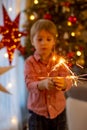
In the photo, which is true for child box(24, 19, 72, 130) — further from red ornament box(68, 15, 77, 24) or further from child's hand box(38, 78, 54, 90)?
red ornament box(68, 15, 77, 24)

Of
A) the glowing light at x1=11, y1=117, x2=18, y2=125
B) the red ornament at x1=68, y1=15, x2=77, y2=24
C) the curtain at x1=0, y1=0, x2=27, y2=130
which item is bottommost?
the glowing light at x1=11, y1=117, x2=18, y2=125

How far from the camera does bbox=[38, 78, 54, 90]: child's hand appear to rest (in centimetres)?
132

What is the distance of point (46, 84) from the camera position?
134 cm

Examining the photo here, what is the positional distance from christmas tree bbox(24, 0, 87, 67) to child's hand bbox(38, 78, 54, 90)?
1177 mm

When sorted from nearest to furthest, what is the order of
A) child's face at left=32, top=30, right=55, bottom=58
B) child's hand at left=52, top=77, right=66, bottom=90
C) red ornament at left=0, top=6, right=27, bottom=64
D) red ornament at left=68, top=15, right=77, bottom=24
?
child's hand at left=52, top=77, right=66, bottom=90
child's face at left=32, top=30, right=55, bottom=58
red ornament at left=0, top=6, right=27, bottom=64
red ornament at left=68, top=15, right=77, bottom=24

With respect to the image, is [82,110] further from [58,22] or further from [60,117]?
[58,22]

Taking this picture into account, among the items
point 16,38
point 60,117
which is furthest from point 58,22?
point 60,117

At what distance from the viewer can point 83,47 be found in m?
2.54

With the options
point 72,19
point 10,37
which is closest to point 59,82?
point 10,37

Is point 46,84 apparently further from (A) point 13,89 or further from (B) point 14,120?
(B) point 14,120

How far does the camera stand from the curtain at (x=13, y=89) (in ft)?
8.62

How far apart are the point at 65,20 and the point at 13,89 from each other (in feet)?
2.75

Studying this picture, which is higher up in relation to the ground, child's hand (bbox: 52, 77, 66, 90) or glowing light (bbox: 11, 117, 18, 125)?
child's hand (bbox: 52, 77, 66, 90)

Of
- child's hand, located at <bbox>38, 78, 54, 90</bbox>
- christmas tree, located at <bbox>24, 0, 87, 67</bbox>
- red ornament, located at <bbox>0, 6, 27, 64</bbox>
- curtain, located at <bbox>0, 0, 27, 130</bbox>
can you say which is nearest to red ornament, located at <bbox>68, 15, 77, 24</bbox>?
christmas tree, located at <bbox>24, 0, 87, 67</bbox>
